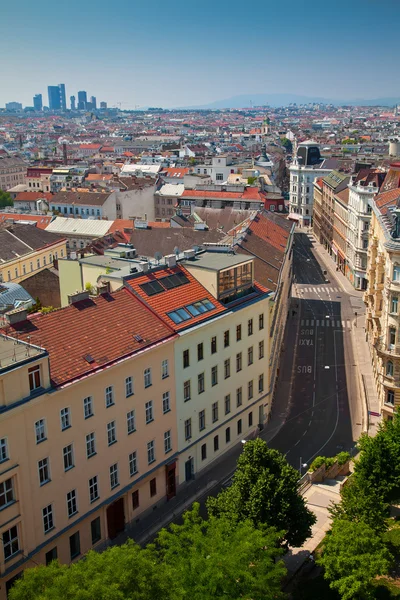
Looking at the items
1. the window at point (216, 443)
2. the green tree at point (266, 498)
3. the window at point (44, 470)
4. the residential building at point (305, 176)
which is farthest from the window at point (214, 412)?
the residential building at point (305, 176)

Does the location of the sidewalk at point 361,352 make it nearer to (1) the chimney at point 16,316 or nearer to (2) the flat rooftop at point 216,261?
(2) the flat rooftop at point 216,261

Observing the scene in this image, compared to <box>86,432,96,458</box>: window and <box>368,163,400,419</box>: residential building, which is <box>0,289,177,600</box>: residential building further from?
<box>368,163,400,419</box>: residential building

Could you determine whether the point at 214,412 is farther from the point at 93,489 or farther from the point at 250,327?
the point at 93,489

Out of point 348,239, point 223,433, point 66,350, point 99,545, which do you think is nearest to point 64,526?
point 99,545

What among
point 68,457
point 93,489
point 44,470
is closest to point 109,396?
point 68,457

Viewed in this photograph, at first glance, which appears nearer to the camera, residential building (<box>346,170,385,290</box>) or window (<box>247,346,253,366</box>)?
window (<box>247,346,253,366</box>)

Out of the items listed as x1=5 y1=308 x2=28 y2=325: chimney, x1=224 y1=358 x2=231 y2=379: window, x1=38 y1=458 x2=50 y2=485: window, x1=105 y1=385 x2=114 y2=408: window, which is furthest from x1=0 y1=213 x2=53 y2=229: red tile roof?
x1=38 y1=458 x2=50 y2=485: window
